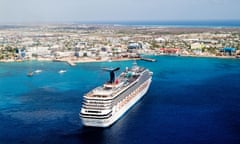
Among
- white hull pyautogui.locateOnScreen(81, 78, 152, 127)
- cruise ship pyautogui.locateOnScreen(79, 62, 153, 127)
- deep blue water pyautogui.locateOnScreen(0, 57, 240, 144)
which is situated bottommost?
deep blue water pyautogui.locateOnScreen(0, 57, 240, 144)

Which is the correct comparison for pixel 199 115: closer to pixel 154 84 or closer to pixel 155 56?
pixel 154 84

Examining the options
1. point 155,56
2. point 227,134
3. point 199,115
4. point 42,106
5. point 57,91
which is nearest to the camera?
point 227,134

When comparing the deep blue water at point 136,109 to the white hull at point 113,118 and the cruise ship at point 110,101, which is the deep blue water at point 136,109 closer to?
the white hull at point 113,118

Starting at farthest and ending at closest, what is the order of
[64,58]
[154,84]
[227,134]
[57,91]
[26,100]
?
[64,58], [154,84], [57,91], [26,100], [227,134]

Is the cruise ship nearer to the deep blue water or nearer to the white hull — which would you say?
the white hull

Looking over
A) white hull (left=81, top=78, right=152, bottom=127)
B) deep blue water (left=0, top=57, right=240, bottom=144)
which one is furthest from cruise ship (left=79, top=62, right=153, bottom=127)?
deep blue water (left=0, top=57, right=240, bottom=144)

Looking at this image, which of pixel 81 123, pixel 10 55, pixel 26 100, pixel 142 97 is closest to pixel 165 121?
pixel 81 123

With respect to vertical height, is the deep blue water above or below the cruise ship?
below
